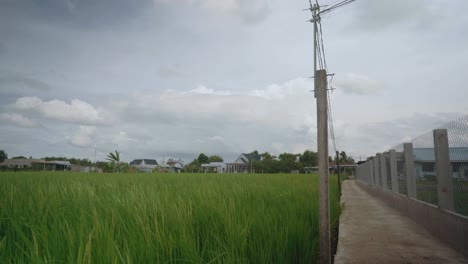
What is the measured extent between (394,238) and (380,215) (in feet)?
8.85

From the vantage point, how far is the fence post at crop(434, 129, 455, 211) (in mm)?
4516

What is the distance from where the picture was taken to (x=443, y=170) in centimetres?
459

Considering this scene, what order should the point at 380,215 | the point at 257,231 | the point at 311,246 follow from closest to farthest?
the point at 257,231 < the point at 311,246 < the point at 380,215

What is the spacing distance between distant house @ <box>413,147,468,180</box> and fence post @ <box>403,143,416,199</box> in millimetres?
168

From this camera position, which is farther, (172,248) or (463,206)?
(463,206)

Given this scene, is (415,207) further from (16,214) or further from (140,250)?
(16,214)

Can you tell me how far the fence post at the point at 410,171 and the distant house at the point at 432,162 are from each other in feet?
0.55

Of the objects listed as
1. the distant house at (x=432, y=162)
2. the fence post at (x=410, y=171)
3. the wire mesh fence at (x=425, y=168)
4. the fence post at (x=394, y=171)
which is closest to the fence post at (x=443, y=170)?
the distant house at (x=432, y=162)

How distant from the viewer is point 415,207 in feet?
20.5

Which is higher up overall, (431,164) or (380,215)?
(431,164)

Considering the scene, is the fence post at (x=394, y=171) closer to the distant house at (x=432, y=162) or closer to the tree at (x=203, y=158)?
the distant house at (x=432, y=162)

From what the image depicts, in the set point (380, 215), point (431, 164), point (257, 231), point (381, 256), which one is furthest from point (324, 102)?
point (380, 215)

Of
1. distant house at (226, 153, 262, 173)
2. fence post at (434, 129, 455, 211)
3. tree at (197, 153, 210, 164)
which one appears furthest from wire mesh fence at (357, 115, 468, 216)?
tree at (197, 153, 210, 164)

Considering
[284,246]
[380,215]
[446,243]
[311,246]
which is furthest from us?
[380,215]
